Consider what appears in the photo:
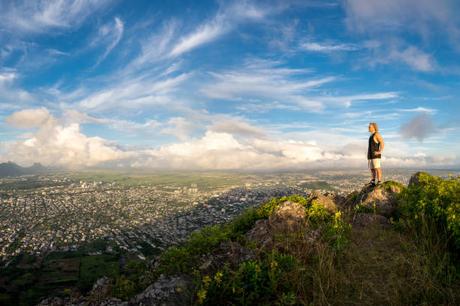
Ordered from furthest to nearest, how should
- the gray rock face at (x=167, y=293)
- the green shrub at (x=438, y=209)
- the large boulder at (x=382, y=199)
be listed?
the large boulder at (x=382, y=199) → the green shrub at (x=438, y=209) → the gray rock face at (x=167, y=293)

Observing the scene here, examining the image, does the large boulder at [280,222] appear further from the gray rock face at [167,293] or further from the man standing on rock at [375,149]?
the man standing on rock at [375,149]

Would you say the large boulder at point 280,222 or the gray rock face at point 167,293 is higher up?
the large boulder at point 280,222

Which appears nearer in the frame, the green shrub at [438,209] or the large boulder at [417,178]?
the green shrub at [438,209]

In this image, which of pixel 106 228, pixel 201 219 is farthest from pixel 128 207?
pixel 201 219

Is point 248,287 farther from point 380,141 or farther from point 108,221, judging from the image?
point 108,221

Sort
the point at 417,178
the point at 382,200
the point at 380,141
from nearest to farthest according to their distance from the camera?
the point at 382,200
the point at 417,178
the point at 380,141

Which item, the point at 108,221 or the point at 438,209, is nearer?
the point at 438,209

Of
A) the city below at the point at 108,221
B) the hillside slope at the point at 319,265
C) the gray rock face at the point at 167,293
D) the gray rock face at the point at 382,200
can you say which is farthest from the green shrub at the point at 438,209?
the city below at the point at 108,221

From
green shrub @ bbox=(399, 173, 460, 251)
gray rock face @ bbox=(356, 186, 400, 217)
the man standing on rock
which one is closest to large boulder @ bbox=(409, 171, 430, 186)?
gray rock face @ bbox=(356, 186, 400, 217)

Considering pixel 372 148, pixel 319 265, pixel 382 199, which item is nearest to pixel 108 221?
pixel 372 148

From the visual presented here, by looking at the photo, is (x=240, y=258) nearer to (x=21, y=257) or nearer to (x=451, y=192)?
(x=451, y=192)

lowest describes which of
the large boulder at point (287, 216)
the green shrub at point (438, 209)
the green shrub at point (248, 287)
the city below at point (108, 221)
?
the city below at point (108, 221)
